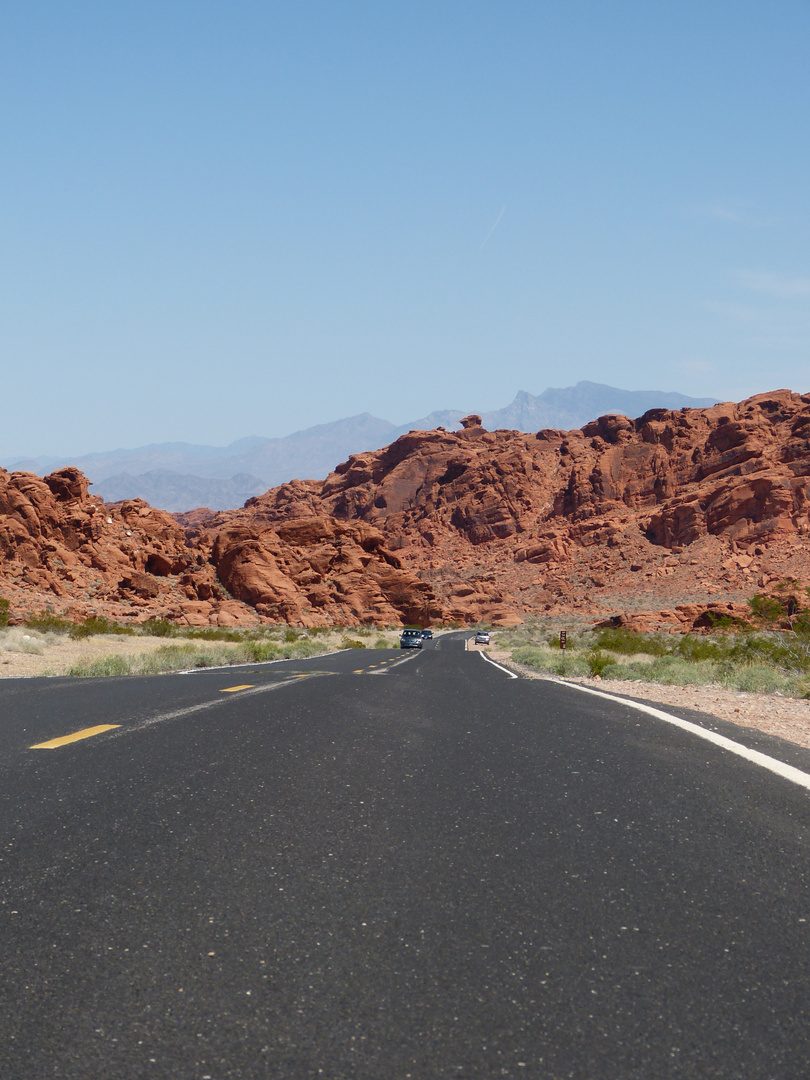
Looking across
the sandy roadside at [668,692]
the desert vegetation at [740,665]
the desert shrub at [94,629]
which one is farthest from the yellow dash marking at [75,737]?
the desert shrub at [94,629]

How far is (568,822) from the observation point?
14.7 feet

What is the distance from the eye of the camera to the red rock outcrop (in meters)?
59.1

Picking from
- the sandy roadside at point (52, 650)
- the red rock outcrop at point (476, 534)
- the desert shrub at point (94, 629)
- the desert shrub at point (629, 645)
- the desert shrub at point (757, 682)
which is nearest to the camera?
the desert shrub at point (757, 682)

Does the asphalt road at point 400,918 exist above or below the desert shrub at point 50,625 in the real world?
above

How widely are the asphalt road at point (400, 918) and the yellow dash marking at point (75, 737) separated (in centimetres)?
52

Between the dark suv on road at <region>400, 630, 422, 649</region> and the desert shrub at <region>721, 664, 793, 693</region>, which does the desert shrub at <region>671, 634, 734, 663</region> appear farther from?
the dark suv on road at <region>400, 630, 422, 649</region>

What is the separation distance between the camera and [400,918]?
3.15 m

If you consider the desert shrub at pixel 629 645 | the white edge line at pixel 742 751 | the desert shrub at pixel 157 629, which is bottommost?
the desert shrub at pixel 157 629

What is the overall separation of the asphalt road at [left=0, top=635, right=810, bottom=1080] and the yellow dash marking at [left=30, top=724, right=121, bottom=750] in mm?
518

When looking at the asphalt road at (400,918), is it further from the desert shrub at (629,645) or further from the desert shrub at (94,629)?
the desert shrub at (94,629)

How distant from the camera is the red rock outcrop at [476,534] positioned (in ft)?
194

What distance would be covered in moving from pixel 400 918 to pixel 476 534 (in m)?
135

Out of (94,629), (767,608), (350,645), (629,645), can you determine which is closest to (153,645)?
(94,629)

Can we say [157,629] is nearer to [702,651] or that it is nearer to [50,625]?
[50,625]
